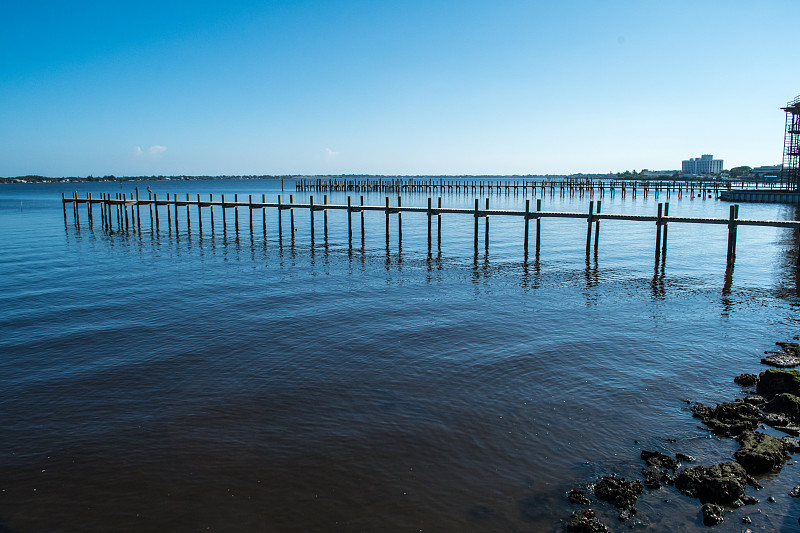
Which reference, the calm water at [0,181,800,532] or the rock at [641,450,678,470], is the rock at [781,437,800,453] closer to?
the calm water at [0,181,800,532]

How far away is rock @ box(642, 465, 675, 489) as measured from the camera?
25.6 feet

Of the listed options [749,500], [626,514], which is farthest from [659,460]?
[626,514]

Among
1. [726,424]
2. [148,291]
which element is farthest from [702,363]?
[148,291]

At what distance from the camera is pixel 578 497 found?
7473mm

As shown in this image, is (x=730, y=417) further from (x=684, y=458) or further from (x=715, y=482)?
(x=715, y=482)

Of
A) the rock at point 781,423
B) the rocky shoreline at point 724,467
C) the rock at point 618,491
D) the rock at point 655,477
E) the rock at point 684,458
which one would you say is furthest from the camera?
the rock at point 781,423

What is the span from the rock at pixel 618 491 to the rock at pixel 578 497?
23 cm

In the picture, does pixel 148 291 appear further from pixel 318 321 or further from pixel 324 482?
pixel 324 482

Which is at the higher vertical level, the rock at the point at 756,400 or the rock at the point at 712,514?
the rock at the point at 756,400

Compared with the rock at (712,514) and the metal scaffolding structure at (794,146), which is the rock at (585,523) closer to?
the rock at (712,514)

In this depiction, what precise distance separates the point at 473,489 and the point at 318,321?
373 inches

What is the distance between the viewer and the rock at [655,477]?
782 centimetres

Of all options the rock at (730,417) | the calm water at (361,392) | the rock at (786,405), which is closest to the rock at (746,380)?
the calm water at (361,392)

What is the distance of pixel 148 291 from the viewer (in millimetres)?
20828
